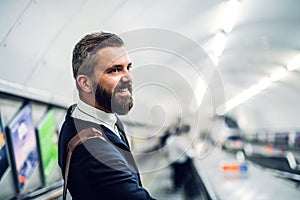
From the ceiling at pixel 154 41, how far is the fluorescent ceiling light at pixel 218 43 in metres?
0.18

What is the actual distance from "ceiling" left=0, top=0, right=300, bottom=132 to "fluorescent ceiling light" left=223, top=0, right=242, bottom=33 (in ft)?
0.40

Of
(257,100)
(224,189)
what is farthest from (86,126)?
(257,100)

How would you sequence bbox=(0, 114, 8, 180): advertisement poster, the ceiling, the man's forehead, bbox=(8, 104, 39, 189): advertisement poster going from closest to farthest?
the man's forehead, the ceiling, bbox=(0, 114, 8, 180): advertisement poster, bbox=(8, 104, 39, 189): advertisement poster

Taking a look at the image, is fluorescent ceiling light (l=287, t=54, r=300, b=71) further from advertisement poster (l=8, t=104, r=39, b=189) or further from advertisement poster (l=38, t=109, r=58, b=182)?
advertisement poster (l=8, t=104, r=39, b=189)

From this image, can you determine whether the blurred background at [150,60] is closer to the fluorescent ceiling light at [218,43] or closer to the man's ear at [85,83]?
the fluorescent ceiling light at [218,43]

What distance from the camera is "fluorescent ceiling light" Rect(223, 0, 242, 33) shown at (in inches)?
319

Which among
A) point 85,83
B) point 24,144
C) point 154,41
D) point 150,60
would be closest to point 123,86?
point 85,83

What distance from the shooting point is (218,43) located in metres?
11.1

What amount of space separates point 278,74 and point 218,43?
6377mm

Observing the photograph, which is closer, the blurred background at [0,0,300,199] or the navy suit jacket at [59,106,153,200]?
the navy suit jacket at [59,106,153,200]

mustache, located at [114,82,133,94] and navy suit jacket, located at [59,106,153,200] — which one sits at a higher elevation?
mustache, located at [114,82,133,94]

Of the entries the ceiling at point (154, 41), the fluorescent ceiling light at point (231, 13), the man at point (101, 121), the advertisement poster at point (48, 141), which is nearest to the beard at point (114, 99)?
the man at point (101, 121)

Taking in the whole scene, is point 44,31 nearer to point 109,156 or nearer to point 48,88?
point 48,88

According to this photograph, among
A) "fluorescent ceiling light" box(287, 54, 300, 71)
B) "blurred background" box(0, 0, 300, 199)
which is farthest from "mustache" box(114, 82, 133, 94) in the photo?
"fluorescent ceiling light" box(287, 54, 300, 71)
